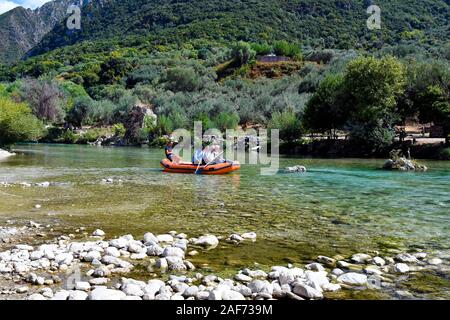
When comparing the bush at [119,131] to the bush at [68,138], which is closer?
the bush at [119,131]


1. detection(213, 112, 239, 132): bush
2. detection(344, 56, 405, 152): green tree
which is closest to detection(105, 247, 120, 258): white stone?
detection(344, 56, 405, 152): green tree

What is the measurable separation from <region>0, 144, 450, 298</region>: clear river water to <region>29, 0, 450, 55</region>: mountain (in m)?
118

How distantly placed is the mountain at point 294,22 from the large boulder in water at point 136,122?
77.6m

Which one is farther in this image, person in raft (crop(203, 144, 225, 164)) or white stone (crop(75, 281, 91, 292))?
person in raft (crop(203, 144, 225, 164))

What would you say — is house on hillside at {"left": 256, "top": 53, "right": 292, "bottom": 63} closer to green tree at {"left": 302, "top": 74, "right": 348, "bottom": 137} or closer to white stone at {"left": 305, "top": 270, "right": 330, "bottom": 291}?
green tree at {"left": 302, "top": 74, "right": 348, "bottom": 137}

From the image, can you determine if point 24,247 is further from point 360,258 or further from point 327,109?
point 327,109

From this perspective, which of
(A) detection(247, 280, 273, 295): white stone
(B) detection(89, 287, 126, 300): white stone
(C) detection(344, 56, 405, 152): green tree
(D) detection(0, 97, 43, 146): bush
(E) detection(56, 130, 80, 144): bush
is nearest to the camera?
(B) detection(89, 287, 126, 300): white stone

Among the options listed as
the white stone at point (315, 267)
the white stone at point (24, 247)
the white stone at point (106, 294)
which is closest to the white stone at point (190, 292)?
the white stone at point (106, 294)

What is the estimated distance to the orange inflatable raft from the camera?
28.2m

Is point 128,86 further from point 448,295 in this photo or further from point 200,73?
point 448,295

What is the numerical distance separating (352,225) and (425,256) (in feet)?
10.9

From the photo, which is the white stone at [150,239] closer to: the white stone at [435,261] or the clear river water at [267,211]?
the clear river water at [267,211]

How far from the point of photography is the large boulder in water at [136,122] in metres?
74.5

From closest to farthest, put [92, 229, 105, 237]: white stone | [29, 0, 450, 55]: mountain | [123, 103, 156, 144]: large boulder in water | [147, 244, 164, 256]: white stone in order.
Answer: [147, 244, 164, 256]: white stone
[92, 229, 105, 237]: white stone
[123, 103, 156, 144]: large boulder in water
[29, 0, 450, 55]: mountain
